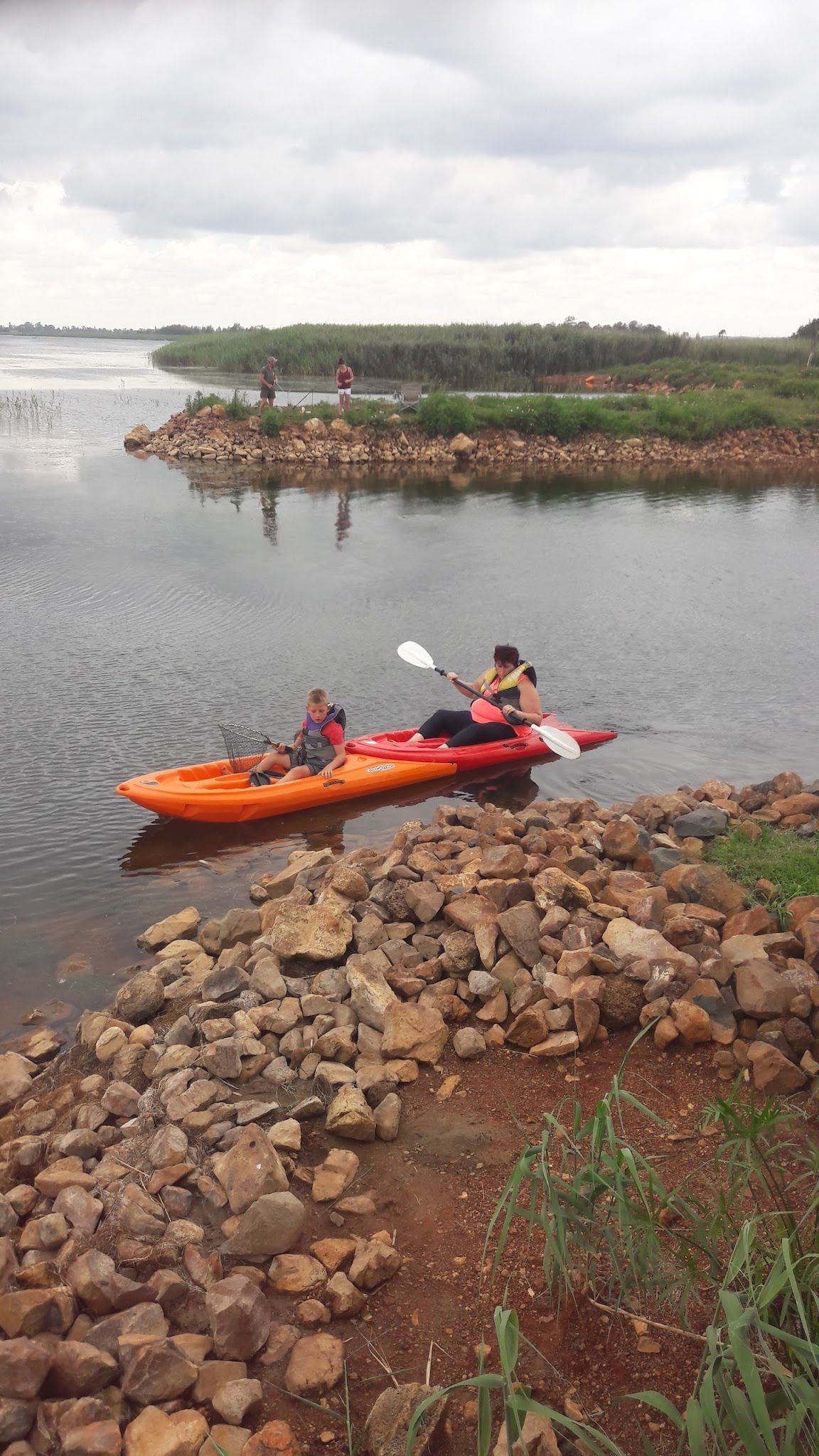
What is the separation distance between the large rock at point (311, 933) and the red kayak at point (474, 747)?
3.74 m

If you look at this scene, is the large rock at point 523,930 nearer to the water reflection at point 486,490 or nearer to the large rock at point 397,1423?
the large rock at point 397,1423

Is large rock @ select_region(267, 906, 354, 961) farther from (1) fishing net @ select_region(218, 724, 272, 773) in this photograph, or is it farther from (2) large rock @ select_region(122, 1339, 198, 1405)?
(1) fishing net @ select_region(218, 724, 272, 773)

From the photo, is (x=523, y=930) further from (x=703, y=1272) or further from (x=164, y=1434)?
(x=164, y=1434)

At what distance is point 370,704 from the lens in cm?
1077

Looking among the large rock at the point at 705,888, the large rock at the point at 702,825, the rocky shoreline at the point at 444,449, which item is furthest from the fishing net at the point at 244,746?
the rocky shoreline at the point at 444,449

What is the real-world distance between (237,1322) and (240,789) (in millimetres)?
5300

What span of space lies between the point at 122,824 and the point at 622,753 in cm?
466

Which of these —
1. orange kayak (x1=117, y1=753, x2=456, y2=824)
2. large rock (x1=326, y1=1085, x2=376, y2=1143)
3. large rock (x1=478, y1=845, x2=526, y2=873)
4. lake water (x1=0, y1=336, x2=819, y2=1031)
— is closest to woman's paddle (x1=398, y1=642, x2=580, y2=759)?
lake water (x1=0, y1=336, x2=819, y2=1031)

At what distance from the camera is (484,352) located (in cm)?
3984

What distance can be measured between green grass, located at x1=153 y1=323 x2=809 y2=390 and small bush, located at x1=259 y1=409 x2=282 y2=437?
545 inches

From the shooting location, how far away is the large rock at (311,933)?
5168 millimetres

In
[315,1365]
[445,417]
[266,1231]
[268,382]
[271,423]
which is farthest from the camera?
[445,417]

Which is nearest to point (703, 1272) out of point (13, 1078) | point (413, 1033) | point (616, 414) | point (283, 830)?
Answer: point (413, 1033)

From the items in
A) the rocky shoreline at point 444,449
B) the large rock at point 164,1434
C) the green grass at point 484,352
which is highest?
the green grass at point 484,352
